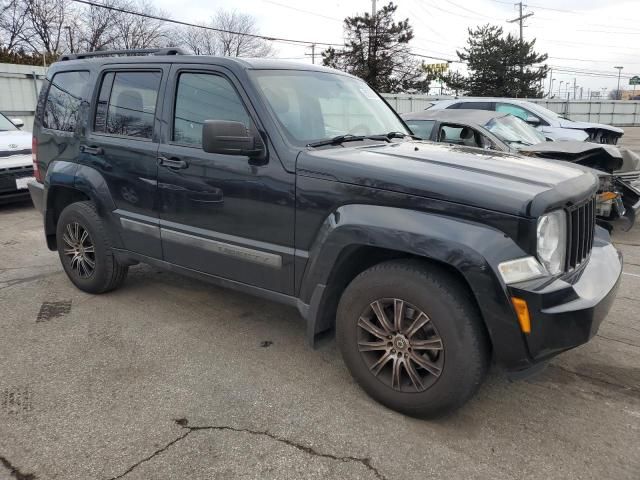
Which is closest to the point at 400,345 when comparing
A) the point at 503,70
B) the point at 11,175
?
the point at 11,175

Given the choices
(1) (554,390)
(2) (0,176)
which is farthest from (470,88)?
(1) (554,390)

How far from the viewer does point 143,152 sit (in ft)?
12.7

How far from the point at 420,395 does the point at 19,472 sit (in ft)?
6.43

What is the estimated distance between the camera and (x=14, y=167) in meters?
8.18

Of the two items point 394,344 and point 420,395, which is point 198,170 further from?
point 420,395

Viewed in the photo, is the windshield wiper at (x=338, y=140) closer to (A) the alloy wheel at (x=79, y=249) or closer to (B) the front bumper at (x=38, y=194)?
(A) the alloy wheel at (x=79, y=249)

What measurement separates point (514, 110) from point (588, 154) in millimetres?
6592

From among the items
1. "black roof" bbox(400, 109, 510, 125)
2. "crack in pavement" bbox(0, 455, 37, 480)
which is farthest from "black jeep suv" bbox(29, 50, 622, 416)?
"black roof" bbox(400, 109, 510, 125)

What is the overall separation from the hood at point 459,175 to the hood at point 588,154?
355 centimetres

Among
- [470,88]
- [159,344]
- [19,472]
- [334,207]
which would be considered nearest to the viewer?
[19,472]

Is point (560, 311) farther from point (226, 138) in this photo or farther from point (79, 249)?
point (79, 249)

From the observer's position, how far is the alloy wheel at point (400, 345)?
106 inches

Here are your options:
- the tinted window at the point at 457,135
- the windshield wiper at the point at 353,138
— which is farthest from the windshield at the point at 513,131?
the windshield wiper at the point at 353,138

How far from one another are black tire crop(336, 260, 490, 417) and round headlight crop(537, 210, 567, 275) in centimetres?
41
